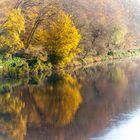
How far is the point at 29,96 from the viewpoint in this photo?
34.7 meters

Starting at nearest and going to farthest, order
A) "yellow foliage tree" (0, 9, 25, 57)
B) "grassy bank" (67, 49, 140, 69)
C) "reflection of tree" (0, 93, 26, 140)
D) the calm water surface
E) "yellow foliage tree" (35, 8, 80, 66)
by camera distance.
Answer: the calm water surface → "reflection of tree" (0, 93, 26, 140) → "yellow foliage tree" (0, 9, 25, 57) → "yellow foliage tree" (35, 8, 80, 66) → "grassy bank" (67, 49, 140, 69)

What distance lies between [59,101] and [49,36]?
28.3 meters

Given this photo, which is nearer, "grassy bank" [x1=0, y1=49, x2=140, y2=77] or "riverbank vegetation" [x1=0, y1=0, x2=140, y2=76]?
"grassy bank" [x1=0, y1=49, x2=140, y2=77]

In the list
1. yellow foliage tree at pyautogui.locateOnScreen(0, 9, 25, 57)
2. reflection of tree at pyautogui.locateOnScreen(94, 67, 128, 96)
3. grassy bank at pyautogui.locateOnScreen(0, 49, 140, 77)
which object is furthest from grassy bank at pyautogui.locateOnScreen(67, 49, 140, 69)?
reflection of tree at pyautogui.locateOnScreen(94, 67, 128, 96)

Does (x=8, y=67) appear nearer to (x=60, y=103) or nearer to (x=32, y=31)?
(x=32, y=31)

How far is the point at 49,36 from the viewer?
195 ft

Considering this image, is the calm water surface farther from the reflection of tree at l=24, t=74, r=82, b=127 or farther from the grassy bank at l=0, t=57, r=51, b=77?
the grassy bank at l=0, t=57, r=51, b=77

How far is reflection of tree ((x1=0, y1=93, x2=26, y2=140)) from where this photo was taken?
73.5ft

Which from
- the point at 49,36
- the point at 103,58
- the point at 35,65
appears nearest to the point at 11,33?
the point at 35,65

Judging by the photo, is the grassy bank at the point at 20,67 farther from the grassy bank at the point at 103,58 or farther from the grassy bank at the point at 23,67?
the grassy bank at the point at 103,58

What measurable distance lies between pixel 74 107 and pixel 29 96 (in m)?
6.25

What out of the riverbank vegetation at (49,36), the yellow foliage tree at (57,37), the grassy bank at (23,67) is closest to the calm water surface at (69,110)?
the grassy bank at (23,67)

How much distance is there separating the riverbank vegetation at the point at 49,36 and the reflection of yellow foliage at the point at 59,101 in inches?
404

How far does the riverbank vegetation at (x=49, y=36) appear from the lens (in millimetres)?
52031
